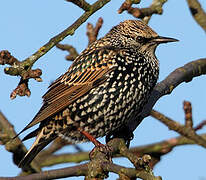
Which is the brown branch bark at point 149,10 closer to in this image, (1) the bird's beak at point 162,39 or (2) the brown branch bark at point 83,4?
(1) the bird's beak at point 162,39

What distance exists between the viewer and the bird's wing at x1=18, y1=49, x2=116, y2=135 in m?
5.21

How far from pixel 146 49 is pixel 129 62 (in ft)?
1.20

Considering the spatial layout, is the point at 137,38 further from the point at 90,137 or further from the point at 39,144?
the point at 39,144

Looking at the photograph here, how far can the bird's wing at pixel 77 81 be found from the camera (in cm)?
521

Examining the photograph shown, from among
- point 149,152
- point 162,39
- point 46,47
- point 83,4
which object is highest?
point 83,4

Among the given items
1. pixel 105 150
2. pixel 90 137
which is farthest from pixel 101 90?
pixel 105 150

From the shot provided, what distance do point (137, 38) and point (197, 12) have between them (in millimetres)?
784

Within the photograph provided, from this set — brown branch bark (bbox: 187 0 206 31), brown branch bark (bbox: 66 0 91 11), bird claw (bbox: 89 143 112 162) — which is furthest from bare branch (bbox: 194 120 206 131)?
brown branch bark (bbox: 66 0 91 11)

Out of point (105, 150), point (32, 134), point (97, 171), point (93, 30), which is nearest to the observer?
point (97, 171)

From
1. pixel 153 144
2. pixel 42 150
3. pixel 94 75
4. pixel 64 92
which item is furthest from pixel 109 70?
pixel 42 150

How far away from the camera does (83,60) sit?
213 inches

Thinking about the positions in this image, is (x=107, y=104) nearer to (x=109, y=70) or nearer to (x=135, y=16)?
(x=109, y=70)

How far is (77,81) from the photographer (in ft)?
17.7

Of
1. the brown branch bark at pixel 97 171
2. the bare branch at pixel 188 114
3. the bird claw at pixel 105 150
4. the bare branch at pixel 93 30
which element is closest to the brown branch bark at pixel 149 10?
the bare branch at pixel 93 30
